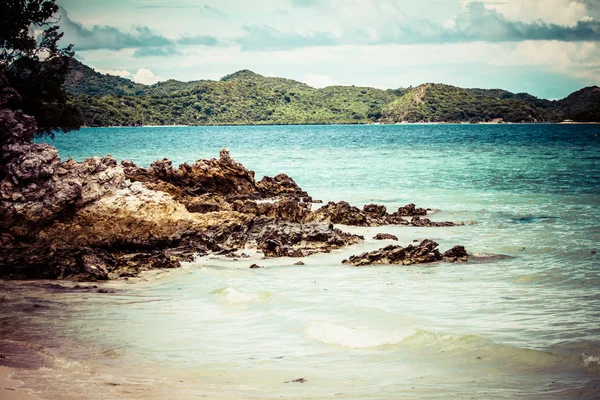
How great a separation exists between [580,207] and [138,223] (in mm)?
16455

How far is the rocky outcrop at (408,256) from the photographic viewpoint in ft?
41.2

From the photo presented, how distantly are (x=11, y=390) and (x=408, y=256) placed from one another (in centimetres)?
904

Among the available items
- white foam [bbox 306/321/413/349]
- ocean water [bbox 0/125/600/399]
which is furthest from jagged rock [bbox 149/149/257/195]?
white foam [bbox 306/321/413/349]

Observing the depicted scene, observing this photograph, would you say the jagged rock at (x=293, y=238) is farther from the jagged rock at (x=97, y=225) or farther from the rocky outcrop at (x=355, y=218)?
the rocky outcrop at (x=355, y=218)

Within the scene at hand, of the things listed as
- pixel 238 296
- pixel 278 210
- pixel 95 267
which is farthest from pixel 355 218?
pixel 95 267

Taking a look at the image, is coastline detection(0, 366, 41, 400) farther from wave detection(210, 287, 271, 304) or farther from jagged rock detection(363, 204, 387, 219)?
jagged rock detection(363, 204, 387, 219)

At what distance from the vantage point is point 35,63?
16859 mm

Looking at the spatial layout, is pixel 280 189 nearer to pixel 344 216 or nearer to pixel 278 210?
pixel 344 216

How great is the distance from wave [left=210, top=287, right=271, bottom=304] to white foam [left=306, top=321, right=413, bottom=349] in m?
1.83

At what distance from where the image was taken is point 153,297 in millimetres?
10172

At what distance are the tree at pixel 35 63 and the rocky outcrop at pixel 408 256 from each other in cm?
1108

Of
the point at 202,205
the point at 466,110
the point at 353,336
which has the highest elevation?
the point at 466,110

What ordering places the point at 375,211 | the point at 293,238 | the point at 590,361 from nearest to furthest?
the point at 590,361, the point at 293,238, the point at 375,211

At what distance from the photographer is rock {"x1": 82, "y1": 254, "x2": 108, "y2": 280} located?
1118 cm
